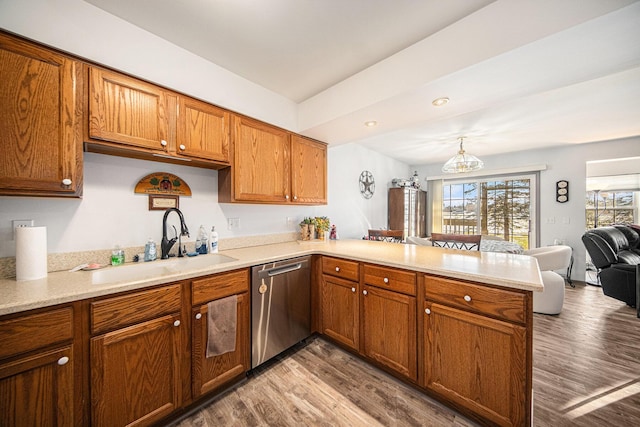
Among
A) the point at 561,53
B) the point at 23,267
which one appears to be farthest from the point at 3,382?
the point at 561,53

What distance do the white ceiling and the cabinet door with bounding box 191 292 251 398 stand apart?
1.85 m

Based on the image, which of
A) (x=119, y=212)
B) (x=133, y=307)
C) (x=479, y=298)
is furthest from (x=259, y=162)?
(x=479, y=298)

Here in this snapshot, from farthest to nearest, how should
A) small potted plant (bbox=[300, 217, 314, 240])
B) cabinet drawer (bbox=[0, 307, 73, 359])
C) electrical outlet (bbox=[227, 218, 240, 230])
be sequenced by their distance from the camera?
small potted plant (bbox=[300, 217, 314, 240])
electrical outlet (bbox=[227, 218, 240, 230])
cabinet drawer (bbox=[0, 307, 73, 359])

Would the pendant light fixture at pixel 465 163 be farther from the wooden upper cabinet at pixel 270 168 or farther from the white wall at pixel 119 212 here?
the white wall at pixel 119 212

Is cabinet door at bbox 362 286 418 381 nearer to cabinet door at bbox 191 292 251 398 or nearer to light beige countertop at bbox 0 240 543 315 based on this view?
light beige countertop at bbox 0 240 543 315

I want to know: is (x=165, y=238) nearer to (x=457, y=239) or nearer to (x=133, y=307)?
(x=133, y=307)

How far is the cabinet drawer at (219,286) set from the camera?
56.8 inches

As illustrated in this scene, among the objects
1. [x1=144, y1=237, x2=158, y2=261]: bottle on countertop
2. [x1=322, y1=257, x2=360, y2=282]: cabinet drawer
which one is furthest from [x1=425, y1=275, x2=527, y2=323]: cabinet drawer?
[x1=144, y1=237, x2=158, y2=261]: bottle on countertop

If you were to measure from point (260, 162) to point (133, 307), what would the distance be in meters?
1.45

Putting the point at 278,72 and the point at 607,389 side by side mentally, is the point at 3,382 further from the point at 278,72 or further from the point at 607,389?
the point at 607,389

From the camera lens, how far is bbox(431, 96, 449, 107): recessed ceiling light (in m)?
1.72

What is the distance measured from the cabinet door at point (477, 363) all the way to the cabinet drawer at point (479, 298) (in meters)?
0.04

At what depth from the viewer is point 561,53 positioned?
1.29m

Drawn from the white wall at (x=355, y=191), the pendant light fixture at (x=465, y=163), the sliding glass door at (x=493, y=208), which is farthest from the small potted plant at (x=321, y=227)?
the sliding glass door at (x=493, y=208)
